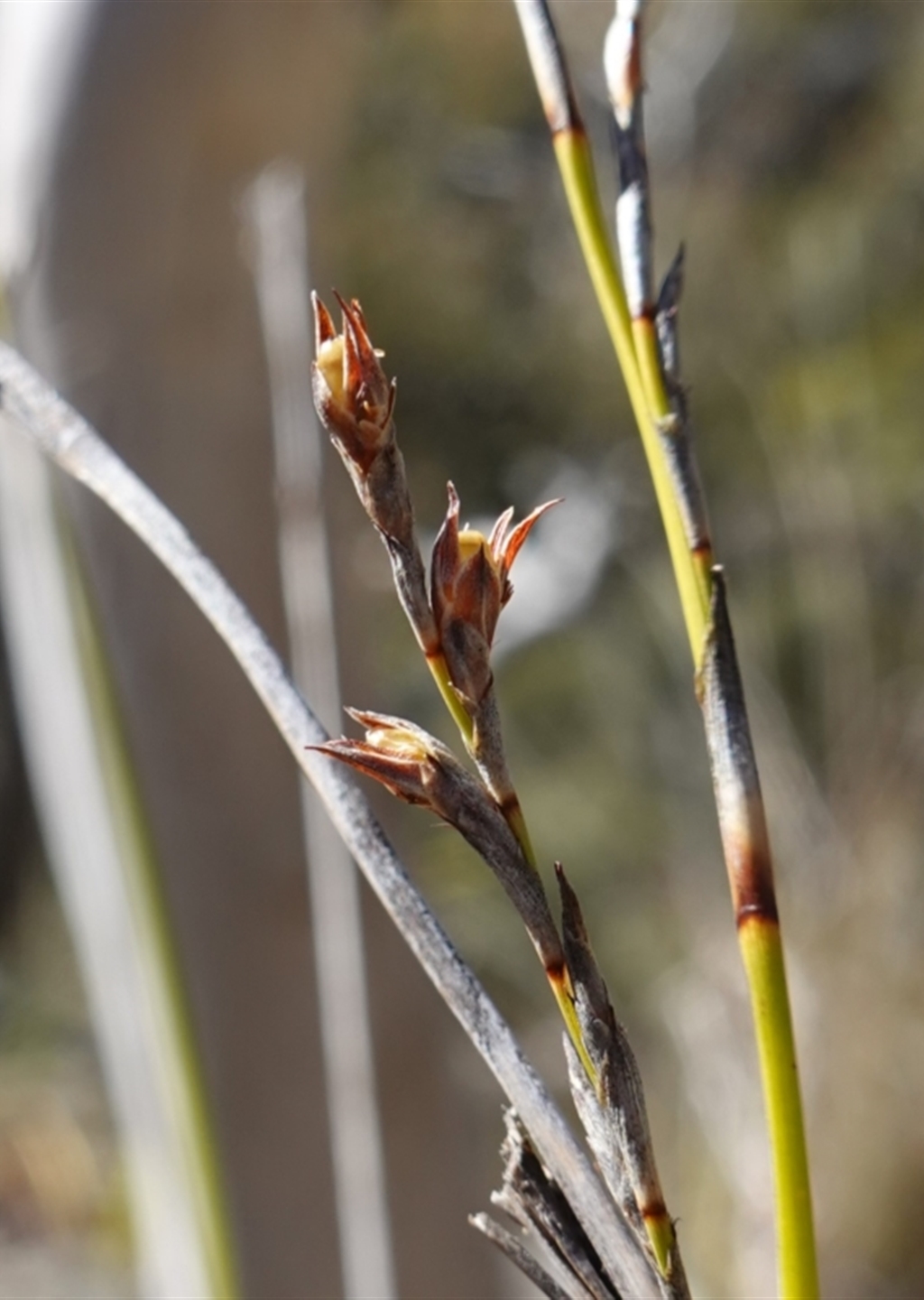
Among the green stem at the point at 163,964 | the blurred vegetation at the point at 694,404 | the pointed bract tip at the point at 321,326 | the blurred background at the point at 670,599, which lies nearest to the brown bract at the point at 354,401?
the pointed bract tip at the point at 321,326

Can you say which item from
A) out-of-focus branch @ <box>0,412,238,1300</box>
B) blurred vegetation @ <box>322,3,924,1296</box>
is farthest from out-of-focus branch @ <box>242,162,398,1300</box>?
blurred vegetation @ <box>322,3,924,1296</box>

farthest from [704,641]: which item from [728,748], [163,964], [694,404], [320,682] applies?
[694,404]

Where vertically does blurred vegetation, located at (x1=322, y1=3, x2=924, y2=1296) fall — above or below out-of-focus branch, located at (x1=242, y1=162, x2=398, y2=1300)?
above

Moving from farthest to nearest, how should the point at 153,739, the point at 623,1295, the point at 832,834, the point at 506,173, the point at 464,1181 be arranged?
the point at 506,173, the point at 832,834, the point at 464,1181, the point at 153,739, the point at 623,1295

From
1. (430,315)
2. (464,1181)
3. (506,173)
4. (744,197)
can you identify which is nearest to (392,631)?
(430,315)

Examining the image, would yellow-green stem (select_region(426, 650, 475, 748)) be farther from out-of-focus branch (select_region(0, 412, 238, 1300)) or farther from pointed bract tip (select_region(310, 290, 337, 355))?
out-of-focus branch (select_region(0, 412, 238, 1300))

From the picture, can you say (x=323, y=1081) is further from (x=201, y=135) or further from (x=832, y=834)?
(x=832, y=834)
